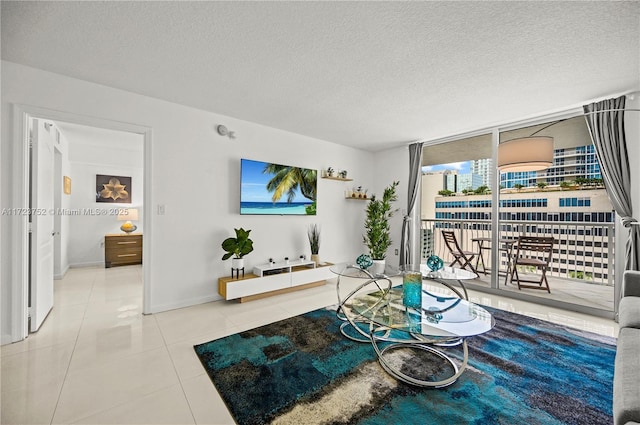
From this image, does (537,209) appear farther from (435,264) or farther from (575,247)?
(435,264)

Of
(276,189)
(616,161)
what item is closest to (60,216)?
(276,189)

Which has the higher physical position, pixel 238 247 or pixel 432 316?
pixel 238 247

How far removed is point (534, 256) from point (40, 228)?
6.45m

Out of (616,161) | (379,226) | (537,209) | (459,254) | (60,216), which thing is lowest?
(459,254)

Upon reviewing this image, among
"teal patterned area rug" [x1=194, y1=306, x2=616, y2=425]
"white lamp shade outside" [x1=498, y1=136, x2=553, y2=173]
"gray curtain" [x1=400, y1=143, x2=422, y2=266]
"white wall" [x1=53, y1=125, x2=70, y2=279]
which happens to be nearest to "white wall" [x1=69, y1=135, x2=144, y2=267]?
"white wall" [x1=53, y1=125, x2=70, y2=279]

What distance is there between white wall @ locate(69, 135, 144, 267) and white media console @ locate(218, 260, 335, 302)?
3113mm

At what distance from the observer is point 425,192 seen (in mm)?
5258

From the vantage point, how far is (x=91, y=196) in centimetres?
561

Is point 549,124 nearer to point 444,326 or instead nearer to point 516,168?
point 516,168

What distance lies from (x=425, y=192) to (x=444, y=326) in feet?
12.6

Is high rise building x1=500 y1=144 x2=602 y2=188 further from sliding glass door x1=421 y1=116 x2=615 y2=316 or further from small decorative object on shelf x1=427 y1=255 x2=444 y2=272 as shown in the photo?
small decorative object on shelf x1=427 y1=255 x2=444 y2=272

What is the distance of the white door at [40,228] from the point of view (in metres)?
2.57

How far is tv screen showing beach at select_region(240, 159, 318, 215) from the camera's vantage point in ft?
12.5

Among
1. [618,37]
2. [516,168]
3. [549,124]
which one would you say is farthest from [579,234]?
[618,37]
